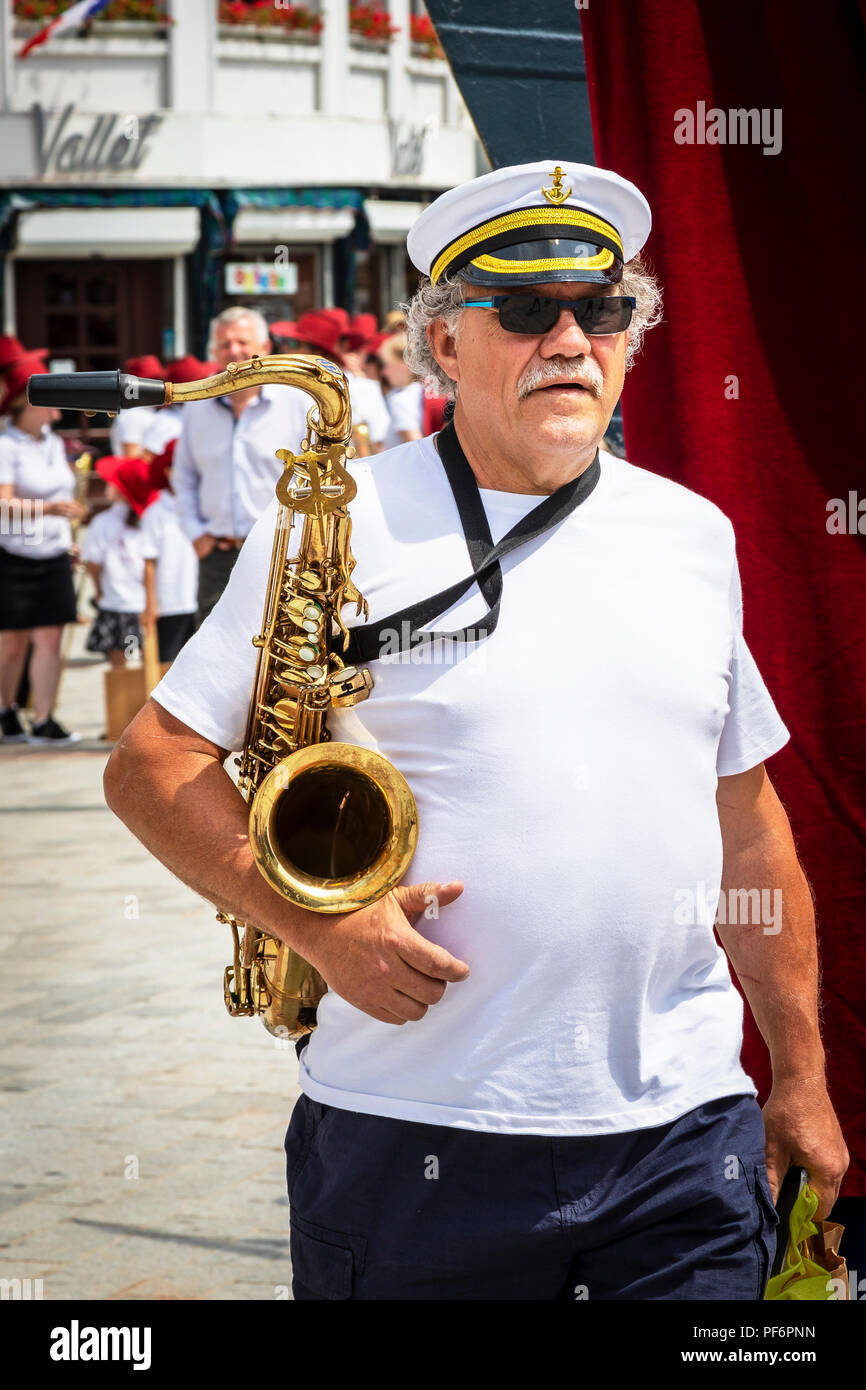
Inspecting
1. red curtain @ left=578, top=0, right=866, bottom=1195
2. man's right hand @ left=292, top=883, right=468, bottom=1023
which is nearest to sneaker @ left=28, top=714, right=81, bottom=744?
red curtain @ left=578, top=0, right=866, bottom=1195

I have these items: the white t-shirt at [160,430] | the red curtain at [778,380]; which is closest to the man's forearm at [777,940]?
the red curtain at [778,380]

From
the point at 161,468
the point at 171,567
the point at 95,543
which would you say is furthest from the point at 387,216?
the point at 171,567

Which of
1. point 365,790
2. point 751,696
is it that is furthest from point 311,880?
point 751,696

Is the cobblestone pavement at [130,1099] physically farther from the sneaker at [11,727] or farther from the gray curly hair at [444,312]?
the sneaker at [11,727]

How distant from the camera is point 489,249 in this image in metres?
2.53

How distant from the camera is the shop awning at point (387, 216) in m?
27.8

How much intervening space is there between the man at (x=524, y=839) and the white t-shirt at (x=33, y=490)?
9017mm

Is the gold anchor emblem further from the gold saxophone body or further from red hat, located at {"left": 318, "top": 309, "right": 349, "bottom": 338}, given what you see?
red hat, located at {"left": 318, "top": 309, "right": 349, "bottom": 338}

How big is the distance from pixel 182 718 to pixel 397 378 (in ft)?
36.8

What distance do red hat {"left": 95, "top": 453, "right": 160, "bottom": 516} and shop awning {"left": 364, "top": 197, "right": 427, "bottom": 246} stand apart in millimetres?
17162

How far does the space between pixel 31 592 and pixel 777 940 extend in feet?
30.1

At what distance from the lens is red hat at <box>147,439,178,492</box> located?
425 inches

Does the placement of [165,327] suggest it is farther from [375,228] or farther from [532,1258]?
[532,1258]
